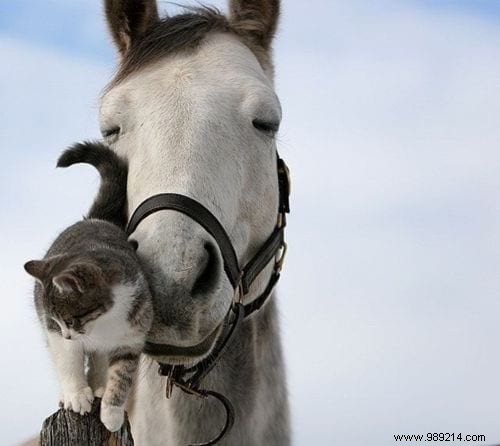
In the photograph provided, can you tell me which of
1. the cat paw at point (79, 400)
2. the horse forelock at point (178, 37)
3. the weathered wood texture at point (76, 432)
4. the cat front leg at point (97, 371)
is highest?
the horse forelock at point (178, 37)

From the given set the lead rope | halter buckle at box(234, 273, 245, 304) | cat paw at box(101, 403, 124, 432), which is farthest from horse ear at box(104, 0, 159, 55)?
cat paw at box(101, 403, 124, 432)

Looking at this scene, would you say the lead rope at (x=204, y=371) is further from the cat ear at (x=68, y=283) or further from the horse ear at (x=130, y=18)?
the horse ear at (x=130, y=18)

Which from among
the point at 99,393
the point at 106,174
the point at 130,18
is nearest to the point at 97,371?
the point at 99,393

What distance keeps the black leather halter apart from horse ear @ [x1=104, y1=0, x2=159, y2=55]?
3.83 ft

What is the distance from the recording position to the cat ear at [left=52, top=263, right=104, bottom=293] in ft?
9.49

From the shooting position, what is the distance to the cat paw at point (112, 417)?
313 cm

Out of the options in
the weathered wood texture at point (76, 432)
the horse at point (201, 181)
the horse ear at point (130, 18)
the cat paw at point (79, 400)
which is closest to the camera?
the weathered wood texture at point (76, 432)

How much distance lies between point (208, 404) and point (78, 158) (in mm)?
1467

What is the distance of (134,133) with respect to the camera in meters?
4.20

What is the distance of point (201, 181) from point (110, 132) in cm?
79

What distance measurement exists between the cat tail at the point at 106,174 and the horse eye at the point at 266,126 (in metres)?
0.70

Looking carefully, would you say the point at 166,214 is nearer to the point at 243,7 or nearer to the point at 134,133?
the point at 134,133

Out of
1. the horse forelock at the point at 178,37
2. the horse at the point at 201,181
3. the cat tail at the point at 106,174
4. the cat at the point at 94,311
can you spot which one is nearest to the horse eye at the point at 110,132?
the horse at the point at 201,181

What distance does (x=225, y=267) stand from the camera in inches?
149
